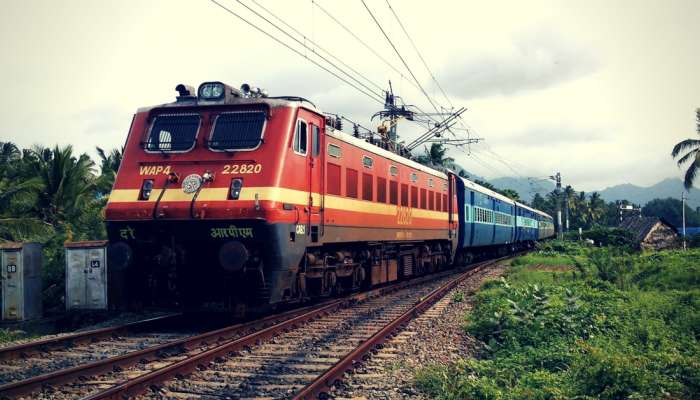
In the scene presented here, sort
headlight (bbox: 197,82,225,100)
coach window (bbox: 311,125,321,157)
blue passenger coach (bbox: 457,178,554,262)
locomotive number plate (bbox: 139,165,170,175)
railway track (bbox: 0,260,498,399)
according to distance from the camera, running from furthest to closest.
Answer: blue passenger coach (bbox: 457,178,554,262) < coach window (bbox: 311,125,321,157) < headlight (bbox: 197,82,225,100) < locomotive number plate (bbox: 139,165,170,175) < railway track (bbox: 0,260,498,399)

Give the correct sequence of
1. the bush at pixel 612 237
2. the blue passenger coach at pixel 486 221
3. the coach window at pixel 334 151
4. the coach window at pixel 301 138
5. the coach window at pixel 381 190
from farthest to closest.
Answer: the bush at pixel 612 237
the blue passenger coach at pixel 486 221
the coach window at pixel 381 190
the coach window at pixel 334 151
the coach window at pixel 301 138

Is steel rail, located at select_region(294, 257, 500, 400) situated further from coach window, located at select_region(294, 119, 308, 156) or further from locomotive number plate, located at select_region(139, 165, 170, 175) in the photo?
locomotive number plate, located at select_region(139, 165, 170, 175)

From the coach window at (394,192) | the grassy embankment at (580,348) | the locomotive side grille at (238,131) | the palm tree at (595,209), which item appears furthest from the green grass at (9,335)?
the palm tree at (595,209)

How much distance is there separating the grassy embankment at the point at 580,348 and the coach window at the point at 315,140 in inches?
168

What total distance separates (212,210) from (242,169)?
89 cm

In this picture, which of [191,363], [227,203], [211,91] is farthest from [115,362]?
[211,91]

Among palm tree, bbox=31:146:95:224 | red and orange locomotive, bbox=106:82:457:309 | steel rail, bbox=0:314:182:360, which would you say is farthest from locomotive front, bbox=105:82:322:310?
palm tree, bbox=31:146:95:224

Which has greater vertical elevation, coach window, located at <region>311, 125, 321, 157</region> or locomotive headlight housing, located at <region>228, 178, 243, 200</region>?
coach window, located at <region>311, 125, 321, 157</region>

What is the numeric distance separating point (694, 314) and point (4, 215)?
17.6 metres

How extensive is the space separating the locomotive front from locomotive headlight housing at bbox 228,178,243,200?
0.02 meters

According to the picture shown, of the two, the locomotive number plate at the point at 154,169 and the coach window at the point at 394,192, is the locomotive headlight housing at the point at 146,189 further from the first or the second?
the coach window at the point at 394,192

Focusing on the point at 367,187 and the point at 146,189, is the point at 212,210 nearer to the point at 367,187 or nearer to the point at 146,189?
the point at 146,189

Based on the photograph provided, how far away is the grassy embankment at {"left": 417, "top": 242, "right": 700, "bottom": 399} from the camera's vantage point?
20.4 feet

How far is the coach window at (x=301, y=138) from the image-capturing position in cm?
1107
